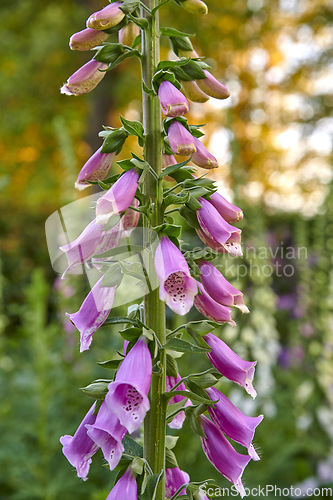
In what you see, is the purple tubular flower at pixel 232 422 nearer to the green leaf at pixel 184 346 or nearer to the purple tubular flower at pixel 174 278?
the green leaf at pixel 184 346

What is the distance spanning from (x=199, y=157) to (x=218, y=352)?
0.46 meters

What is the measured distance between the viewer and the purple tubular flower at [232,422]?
1.14 m

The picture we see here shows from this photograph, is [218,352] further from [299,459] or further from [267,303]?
[299,459]

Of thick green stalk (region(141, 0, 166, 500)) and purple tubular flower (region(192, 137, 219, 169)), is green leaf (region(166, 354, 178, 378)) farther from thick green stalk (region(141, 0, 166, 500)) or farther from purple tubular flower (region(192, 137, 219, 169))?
purple tubular flower (region(192, 137, 219, 169))

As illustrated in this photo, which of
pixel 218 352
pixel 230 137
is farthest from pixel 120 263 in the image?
pixel 230 137

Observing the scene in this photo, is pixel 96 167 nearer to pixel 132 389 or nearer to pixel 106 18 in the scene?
pixel 106 18

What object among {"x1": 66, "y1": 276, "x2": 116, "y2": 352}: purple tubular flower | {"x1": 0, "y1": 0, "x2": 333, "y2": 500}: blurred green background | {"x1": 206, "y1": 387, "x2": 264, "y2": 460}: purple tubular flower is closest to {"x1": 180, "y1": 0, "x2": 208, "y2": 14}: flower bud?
{"x1": 66, "y1": 276, "x2": 116, "y2": 352}: purple tubular flower

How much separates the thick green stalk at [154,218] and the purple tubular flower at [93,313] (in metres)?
0.09

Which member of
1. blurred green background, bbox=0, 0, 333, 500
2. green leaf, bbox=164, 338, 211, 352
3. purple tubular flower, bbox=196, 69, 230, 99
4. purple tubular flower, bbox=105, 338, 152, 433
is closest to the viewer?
purple tubular flower, bbox=105, 338, 152, 433

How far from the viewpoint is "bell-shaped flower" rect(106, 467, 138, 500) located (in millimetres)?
1025

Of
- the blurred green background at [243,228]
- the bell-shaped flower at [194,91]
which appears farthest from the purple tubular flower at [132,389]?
the blurred green background at [243,228]

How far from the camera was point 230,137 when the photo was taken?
4.45 m

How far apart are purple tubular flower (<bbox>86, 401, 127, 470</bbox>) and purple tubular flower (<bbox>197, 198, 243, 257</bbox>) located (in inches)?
16.9

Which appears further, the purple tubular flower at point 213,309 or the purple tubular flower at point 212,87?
the purple tubular flower at point 212,87
